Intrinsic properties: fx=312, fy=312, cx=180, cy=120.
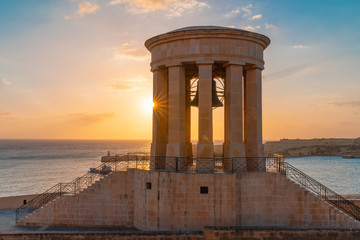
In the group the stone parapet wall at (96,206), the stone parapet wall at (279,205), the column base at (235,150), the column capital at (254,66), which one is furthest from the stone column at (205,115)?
the stone parapet wall at (96,206)

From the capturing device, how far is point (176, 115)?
1711cm

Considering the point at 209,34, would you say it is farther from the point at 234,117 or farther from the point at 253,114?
the point at 253,114

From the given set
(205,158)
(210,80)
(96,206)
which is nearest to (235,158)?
(205,158)

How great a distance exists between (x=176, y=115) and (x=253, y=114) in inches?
177

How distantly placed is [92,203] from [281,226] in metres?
10.1

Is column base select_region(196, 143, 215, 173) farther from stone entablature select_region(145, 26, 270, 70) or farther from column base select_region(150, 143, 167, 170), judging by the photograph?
stone entablature select_region(145, 26, 270, 70)

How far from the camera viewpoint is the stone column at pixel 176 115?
16.9 metres

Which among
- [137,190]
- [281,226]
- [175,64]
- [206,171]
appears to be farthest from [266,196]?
[175,64]

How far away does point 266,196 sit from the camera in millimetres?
15523

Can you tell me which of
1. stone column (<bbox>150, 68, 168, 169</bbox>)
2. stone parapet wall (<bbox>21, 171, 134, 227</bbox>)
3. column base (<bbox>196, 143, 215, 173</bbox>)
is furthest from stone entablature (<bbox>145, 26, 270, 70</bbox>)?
stone parapet wall (<bbox>21, 171, 134, 227</bbox>)

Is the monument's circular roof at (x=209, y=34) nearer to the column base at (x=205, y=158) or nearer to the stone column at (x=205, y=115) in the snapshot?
the stone column at (x=205, y=115)

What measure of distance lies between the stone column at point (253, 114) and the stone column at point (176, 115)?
3.90 metres

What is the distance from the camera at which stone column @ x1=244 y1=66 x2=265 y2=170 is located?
17844 millimetres

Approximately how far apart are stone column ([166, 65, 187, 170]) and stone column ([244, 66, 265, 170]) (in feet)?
12.8
